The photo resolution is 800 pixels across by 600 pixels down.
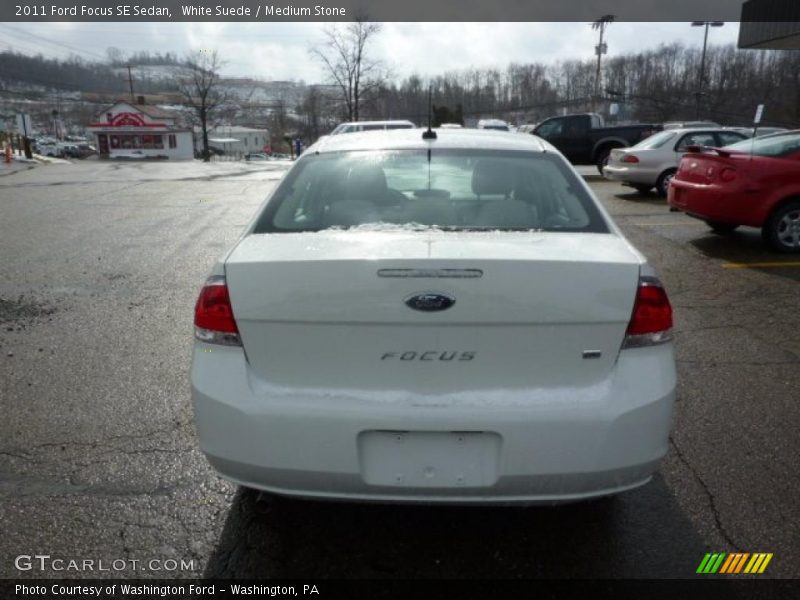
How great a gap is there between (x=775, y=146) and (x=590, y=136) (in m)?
11.2

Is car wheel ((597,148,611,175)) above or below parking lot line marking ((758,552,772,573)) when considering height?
above

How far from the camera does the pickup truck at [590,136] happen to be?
17.8 m

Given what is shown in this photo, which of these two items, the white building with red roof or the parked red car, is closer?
the parked red car

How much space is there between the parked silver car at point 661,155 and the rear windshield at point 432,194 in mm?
10821

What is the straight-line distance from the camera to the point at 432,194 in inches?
115

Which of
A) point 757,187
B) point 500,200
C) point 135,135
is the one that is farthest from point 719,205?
point 135,135

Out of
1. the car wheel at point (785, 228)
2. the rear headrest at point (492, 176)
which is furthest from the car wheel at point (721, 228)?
the rear headrest at point (492, 176)

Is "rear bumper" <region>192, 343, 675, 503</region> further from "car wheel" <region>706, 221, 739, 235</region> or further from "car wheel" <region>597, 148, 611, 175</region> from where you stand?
"car wheel" <region>597, 148, 611, 175</region>

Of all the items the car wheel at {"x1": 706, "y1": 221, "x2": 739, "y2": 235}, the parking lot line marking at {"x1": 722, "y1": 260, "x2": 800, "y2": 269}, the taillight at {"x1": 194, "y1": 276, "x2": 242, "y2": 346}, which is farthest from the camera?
the car wheel at {"x1": 706, "y1": 221, "x2": 739, "y2": 235}

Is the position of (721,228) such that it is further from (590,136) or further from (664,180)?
(590,136)

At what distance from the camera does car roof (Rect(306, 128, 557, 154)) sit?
10.3 ft

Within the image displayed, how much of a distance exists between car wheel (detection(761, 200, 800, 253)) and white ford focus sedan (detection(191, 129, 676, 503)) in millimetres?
6216

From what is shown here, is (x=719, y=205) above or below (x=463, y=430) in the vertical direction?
above

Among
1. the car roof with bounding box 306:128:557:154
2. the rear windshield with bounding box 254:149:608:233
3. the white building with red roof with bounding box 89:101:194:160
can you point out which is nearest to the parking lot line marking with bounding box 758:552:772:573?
the rear windshield with bounding box 254:149:608:233
